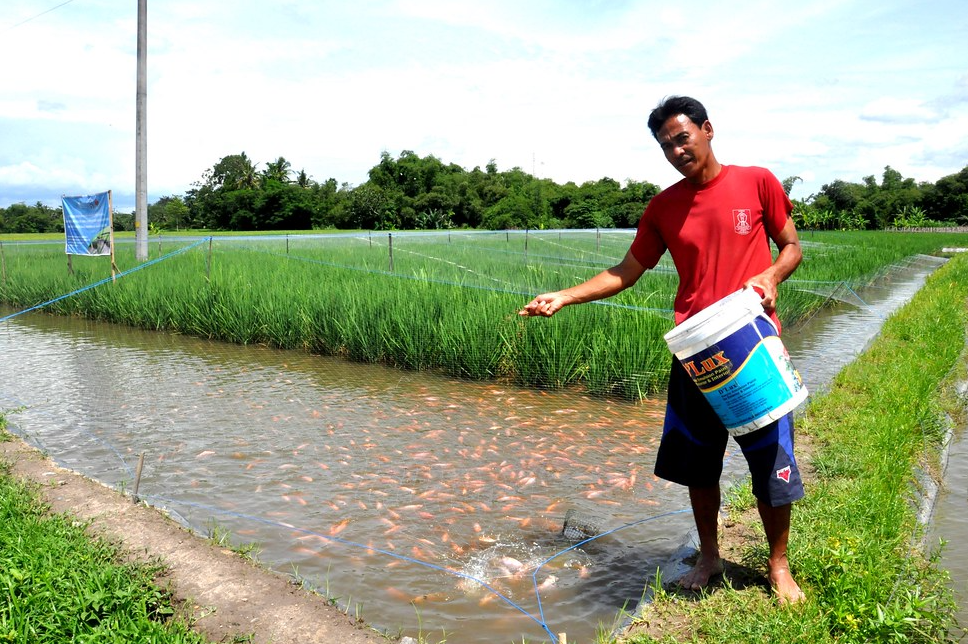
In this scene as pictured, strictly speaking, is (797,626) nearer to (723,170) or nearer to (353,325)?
(723,170)

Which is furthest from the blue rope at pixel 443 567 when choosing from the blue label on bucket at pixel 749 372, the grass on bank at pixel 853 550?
the blue label on bucket at pixel 749 372

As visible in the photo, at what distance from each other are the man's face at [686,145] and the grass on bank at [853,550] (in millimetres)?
1457

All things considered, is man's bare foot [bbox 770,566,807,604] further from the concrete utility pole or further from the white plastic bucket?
the concrete utility pole

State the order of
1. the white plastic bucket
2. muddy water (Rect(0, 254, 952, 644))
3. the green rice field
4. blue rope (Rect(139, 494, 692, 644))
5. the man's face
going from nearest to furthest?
the white plastic bucket → the man's face → blue rope (Rect(139, 494, 692, 644)) → muddy water (Rect(0, 254, 952, 644)) → the green rice field

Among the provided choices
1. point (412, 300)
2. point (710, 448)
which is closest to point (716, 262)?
point (710, 448)

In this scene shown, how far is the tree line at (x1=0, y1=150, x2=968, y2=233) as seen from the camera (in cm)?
4666

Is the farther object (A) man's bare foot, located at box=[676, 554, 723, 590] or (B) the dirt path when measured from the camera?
(A) man's bare foot, located at box=[676, 554, 723, 590]

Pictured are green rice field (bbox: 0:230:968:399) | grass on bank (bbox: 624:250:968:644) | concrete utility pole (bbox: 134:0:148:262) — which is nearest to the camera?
grass on bank (bbox: 624:250:968:644)

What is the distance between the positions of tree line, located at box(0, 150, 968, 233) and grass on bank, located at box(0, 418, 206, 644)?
37809mm

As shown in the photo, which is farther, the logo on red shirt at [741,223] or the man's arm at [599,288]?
the man's arm at [599,288]

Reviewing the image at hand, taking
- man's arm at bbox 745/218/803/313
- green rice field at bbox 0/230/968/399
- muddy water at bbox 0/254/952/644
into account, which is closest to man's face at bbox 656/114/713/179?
man's arm at bbox 745/218/803/313

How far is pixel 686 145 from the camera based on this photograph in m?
2.49

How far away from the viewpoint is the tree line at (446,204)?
4666cm

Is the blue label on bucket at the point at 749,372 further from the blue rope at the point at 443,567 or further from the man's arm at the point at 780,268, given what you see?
the blue rope at the point at 443,567
